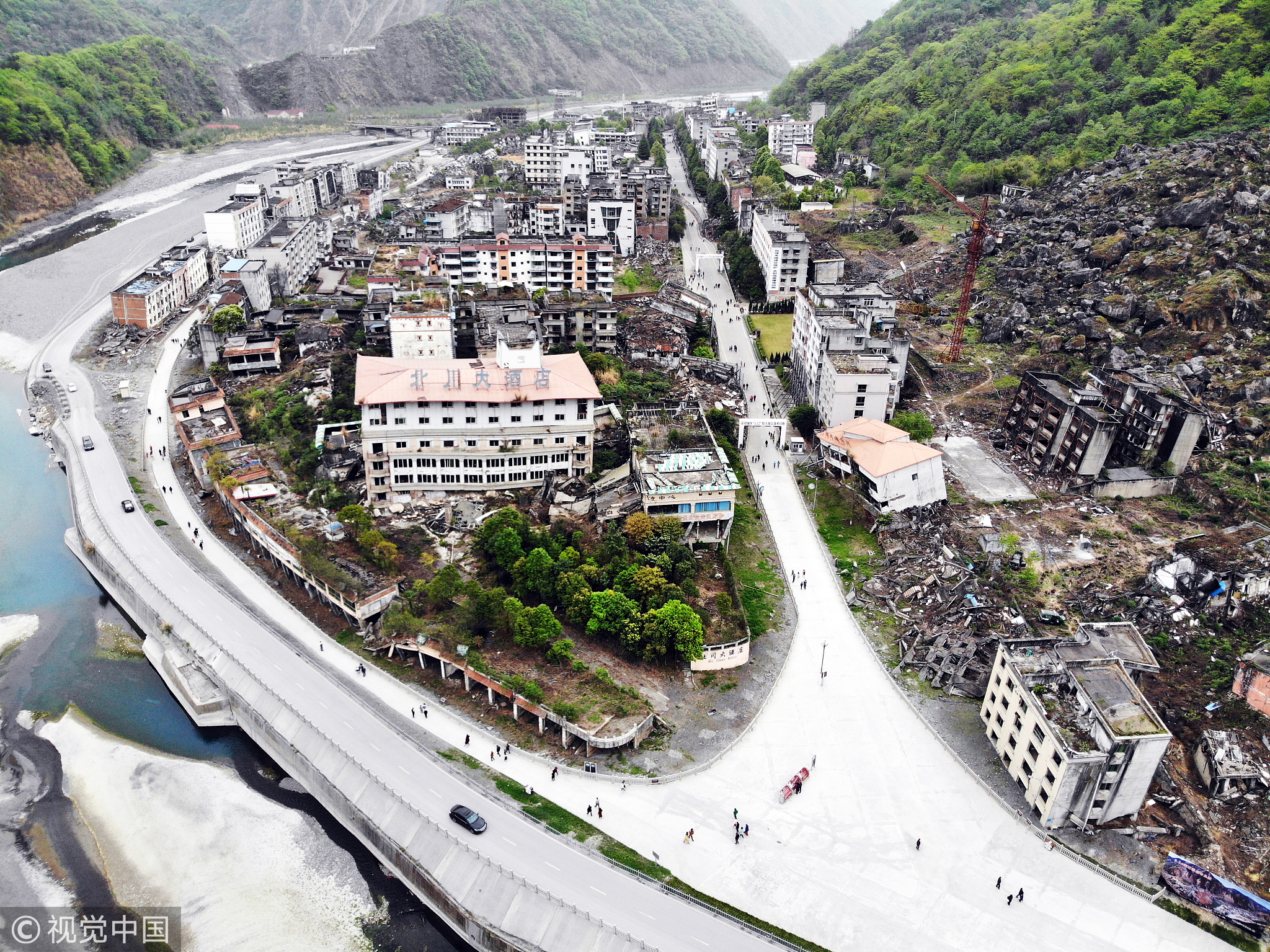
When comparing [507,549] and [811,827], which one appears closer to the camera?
[811,827]

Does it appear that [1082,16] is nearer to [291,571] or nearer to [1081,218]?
[1081,218]

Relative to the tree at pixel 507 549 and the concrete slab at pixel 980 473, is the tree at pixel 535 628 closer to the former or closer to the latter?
the tree at pixel 507 549

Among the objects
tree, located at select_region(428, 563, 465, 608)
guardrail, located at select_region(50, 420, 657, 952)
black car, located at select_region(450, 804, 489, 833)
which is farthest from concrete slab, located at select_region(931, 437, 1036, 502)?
guardrail, located at select_region(50, 420, 657, 952)

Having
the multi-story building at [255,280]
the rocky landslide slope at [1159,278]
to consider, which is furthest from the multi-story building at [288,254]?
the rocky landslide slope at [1159,278]

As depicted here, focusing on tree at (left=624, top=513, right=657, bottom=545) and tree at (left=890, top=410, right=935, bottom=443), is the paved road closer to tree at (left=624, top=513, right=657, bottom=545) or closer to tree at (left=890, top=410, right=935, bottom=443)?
tree at (left=624, top=513, right=657, bottom=545)

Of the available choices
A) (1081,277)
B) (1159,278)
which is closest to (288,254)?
(1081,277)

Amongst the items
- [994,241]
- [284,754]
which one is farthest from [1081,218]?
[284,754]

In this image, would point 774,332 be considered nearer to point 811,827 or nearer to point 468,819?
point 811,827
